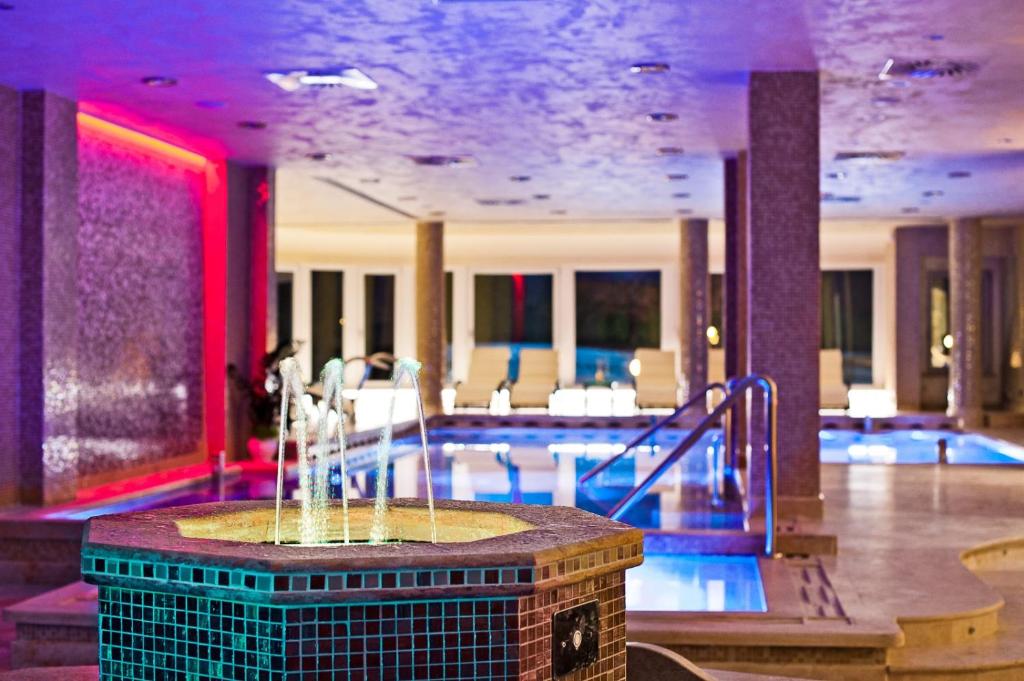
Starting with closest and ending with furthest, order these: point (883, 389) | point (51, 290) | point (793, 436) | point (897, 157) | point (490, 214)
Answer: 1. point (793, 436)
2. point (51, 290)
3. point (897, 157)
4. point (490, 214)
5. point (883, 389)

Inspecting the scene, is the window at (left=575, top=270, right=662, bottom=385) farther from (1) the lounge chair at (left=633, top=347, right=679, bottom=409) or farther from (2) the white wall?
(1) the lounge chair at (left=633, top=347, right=679, bottom=409)

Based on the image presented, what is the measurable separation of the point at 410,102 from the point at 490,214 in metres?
8.49

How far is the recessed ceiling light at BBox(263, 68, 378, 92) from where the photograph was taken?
8.16m

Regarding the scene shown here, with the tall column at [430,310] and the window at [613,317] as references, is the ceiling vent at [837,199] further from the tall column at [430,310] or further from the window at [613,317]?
the window at [613,317]

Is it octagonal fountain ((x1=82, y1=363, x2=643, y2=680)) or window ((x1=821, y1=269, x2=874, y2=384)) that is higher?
window ((x1=821, y1=269, x2=874, y2=384))

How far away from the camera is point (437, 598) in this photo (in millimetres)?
2771

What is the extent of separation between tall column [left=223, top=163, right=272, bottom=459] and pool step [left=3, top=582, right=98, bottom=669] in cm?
633

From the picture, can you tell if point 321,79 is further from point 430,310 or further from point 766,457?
point 430,310

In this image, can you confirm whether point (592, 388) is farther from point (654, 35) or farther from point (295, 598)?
point (295, 598)

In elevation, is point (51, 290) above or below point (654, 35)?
below

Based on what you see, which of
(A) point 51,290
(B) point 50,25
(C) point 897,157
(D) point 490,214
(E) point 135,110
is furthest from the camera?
(D) point 490,214

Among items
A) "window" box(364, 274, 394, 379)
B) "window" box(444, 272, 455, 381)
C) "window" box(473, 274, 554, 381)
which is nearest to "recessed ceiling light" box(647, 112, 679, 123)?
"window" box(444, 272, 455, 381)

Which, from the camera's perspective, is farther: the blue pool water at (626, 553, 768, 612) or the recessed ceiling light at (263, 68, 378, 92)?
the recessed ceiling light at (263, 68, 378, 92)

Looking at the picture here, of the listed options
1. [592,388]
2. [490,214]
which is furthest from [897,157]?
[592,388]
